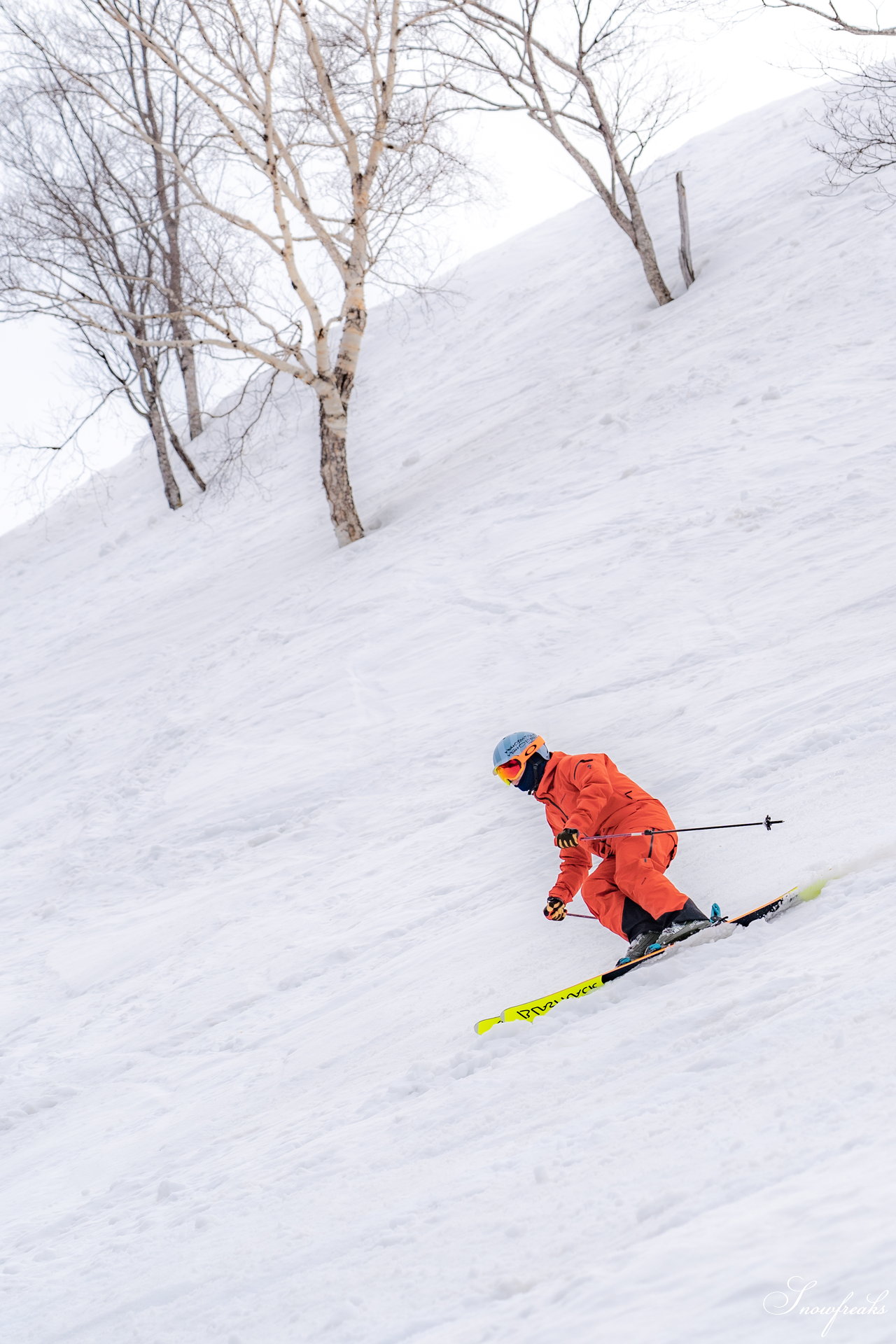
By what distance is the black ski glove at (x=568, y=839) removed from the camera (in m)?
4.84

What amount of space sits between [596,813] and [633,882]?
0.43 meters

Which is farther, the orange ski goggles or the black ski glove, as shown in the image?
the orange ski goggles

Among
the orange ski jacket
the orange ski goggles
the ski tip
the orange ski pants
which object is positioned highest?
the orange ski goggles

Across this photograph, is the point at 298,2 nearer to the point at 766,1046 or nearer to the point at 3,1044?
the point at 3,1044

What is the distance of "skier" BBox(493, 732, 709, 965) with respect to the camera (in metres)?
4.51

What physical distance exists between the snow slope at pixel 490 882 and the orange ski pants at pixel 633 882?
0.24 metres

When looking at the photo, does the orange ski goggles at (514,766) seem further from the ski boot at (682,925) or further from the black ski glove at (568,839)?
the ski boot at (682,925)

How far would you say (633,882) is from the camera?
4.65 metres

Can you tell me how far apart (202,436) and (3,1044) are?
1803cm

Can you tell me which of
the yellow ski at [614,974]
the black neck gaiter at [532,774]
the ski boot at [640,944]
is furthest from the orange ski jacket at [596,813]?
the yellow ski at [614,974]

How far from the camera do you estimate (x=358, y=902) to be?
5.95 meters
